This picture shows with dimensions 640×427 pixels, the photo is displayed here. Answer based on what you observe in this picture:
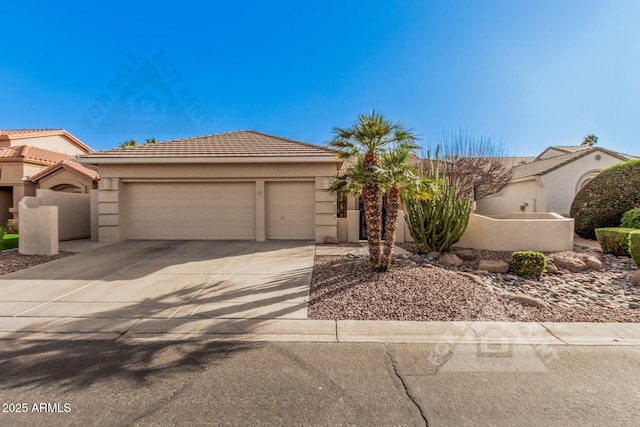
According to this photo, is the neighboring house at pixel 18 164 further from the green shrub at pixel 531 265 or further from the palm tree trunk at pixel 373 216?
the green shrub at pixel 531 265

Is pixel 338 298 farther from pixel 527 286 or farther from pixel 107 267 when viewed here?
pixel 107 267

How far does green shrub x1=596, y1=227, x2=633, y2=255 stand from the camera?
8492mm

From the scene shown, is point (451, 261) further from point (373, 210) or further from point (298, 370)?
point (298, 370)

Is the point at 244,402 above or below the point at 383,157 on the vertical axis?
below

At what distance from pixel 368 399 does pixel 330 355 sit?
2.99ft

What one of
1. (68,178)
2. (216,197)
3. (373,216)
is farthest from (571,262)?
(68,178)

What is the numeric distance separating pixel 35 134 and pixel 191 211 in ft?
62.7

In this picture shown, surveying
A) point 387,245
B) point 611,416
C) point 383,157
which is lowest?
point 611,416

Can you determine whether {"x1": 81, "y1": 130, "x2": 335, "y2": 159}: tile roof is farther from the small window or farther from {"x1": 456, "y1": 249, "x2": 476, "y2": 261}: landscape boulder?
{"x1": 456, "y1": 249, "x2": 476, "y2": 261}: landscape boulder

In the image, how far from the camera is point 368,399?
2994mm

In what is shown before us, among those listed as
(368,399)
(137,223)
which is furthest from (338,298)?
(137,223)

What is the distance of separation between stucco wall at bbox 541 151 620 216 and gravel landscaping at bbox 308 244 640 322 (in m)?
11.5

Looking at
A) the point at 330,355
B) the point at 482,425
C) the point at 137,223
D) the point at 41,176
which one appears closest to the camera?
the point at 482,425

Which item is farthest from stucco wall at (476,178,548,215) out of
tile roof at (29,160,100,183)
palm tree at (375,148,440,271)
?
tile roof at (29,160,100,183)
